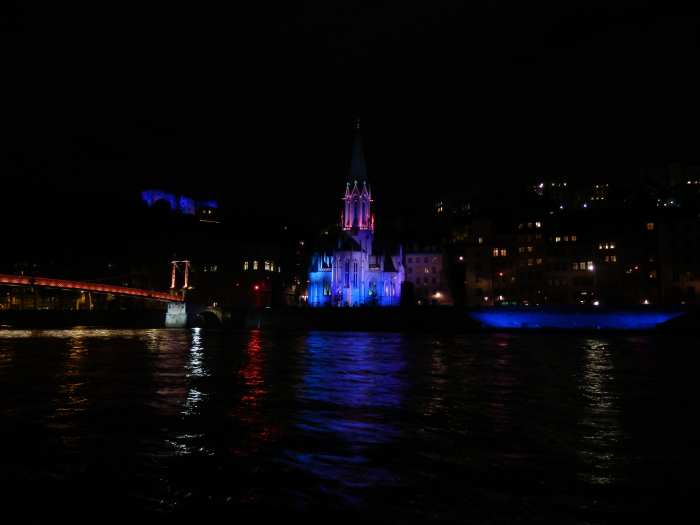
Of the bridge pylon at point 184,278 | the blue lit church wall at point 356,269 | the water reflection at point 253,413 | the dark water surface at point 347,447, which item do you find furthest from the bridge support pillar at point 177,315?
the dark water surface at point 347,447

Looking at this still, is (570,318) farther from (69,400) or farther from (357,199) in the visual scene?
(69,400)

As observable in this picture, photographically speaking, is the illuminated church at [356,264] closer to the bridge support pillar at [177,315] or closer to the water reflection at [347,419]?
the bridge support pillar at [177,315]

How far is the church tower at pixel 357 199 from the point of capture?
13875 cm

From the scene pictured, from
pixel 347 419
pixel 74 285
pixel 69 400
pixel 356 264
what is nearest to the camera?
pixel 347 419

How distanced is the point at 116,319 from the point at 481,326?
63323mm

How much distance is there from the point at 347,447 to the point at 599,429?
23.4ft

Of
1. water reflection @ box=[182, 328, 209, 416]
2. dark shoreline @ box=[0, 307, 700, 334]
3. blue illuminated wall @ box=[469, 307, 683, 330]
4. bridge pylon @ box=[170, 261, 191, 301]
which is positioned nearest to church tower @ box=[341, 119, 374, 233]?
bridge pylon @ box=[170, 261, 191, 301]

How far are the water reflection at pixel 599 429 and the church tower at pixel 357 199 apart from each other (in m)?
106

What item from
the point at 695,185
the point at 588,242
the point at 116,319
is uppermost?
the point at 695,185

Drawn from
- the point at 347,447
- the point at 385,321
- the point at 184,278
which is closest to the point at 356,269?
the point at 184,278

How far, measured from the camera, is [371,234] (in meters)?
139

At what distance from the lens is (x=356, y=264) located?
13350cm

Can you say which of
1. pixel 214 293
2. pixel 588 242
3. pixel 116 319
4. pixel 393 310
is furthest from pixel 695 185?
pixel 116 319

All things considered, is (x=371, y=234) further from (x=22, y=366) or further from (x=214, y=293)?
(x=22, y=366)
